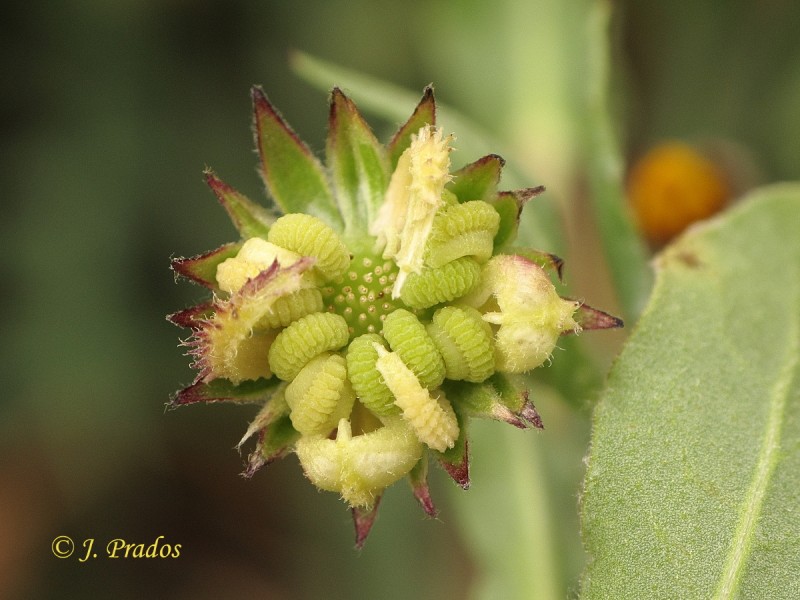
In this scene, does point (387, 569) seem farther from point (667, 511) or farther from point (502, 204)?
point (502, 204)

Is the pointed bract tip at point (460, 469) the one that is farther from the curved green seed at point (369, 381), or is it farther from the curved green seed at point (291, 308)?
the curved green seed at point (291, 308)

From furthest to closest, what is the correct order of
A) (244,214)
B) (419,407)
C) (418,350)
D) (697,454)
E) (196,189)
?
1. (196,189)
2. (697,454)
3. (244,214)
4. (418,350)
5. (419,407)

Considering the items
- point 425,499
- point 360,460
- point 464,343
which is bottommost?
point 425,499

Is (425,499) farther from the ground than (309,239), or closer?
closer

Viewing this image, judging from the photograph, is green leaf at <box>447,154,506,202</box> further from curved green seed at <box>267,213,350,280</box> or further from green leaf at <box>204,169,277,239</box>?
green leaf at <box>204,169,277,239</box>

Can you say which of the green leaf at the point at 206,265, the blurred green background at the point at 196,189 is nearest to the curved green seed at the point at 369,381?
the green leaf at the point at 206,265

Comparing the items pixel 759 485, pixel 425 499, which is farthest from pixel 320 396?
pixel 759 485

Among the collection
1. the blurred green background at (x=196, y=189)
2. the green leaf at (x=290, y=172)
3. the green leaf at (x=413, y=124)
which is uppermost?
the green leaf at (x=413, y=124)

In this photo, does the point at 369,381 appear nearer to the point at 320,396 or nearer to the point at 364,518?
the point at 320,396

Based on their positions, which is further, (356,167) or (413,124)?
(356,167)
